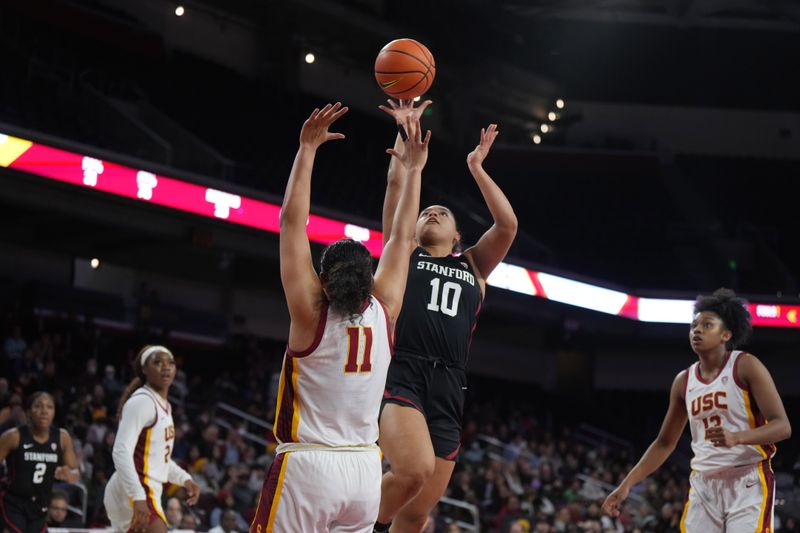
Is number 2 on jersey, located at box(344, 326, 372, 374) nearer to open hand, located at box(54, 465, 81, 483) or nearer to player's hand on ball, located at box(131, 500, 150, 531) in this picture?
player's hand on ball, located at box(131, 500, 150, 531)

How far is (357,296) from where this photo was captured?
14.7 ft

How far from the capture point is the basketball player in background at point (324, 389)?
173 inches

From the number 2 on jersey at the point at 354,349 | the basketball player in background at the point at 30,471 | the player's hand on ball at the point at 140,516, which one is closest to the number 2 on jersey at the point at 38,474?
the basketball player in background at the point at 30,471

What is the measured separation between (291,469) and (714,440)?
2639mm

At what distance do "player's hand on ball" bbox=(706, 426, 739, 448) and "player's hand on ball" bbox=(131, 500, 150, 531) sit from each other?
3.66 m

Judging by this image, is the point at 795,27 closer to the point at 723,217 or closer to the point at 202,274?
the point at 723,217

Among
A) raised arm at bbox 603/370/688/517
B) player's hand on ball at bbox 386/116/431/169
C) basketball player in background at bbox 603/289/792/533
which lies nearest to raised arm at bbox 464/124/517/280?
player's hand on ball at bbox 386/116/431/169

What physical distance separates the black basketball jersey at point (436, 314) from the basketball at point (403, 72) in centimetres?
98

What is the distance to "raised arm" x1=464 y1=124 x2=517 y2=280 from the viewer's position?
6.15 metres

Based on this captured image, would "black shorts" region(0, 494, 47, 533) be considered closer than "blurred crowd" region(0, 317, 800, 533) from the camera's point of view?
Yes

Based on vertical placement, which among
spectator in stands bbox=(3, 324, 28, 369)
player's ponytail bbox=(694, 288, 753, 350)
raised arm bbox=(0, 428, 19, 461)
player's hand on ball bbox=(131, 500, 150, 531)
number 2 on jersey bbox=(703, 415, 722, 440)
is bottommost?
player's hand on ball bbox=(131, 500, 150, 531)

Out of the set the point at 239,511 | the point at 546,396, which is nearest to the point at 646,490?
the point at 546,396

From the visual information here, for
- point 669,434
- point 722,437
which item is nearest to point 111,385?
point 669,434

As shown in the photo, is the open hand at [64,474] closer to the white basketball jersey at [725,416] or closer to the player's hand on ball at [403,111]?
the player's hand on ball at [403,111]
